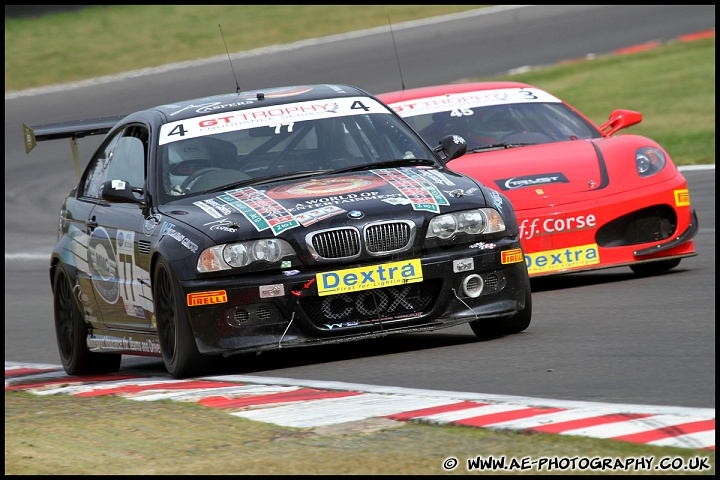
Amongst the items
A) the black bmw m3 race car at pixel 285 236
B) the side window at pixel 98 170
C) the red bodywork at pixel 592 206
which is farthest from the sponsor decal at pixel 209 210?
the red bodywork at pixel 592 206

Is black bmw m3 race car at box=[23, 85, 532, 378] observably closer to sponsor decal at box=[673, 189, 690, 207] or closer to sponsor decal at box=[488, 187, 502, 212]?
sponsor decal at box=[488, 187, 502, 212]

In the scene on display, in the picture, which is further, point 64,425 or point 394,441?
point 64,425

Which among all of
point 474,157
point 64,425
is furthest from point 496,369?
point 474,157

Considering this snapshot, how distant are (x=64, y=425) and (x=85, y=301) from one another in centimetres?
268

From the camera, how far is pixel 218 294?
22.6 ft

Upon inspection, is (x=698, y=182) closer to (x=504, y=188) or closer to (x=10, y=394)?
(x=504, y=188)

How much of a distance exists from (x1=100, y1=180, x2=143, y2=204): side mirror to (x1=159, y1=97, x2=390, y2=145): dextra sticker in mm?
344

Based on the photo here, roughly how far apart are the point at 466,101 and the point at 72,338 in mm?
3690

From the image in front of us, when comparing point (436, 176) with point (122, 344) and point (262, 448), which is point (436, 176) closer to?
point (122, 344)

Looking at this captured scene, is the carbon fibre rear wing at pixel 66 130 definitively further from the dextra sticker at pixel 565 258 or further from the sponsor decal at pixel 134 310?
the dextra sticker at pixel 565 258

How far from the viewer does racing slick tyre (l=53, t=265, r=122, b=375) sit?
8.70 meters

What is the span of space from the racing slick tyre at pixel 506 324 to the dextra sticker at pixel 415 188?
0.75m

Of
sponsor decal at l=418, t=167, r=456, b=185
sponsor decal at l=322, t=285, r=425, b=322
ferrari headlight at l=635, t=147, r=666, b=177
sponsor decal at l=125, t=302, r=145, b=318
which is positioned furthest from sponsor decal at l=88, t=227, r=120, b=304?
ferrari headlight at l=635, t=147, r=666, b=177

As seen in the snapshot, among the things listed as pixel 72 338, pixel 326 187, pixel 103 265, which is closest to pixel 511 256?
pixel 326 187
